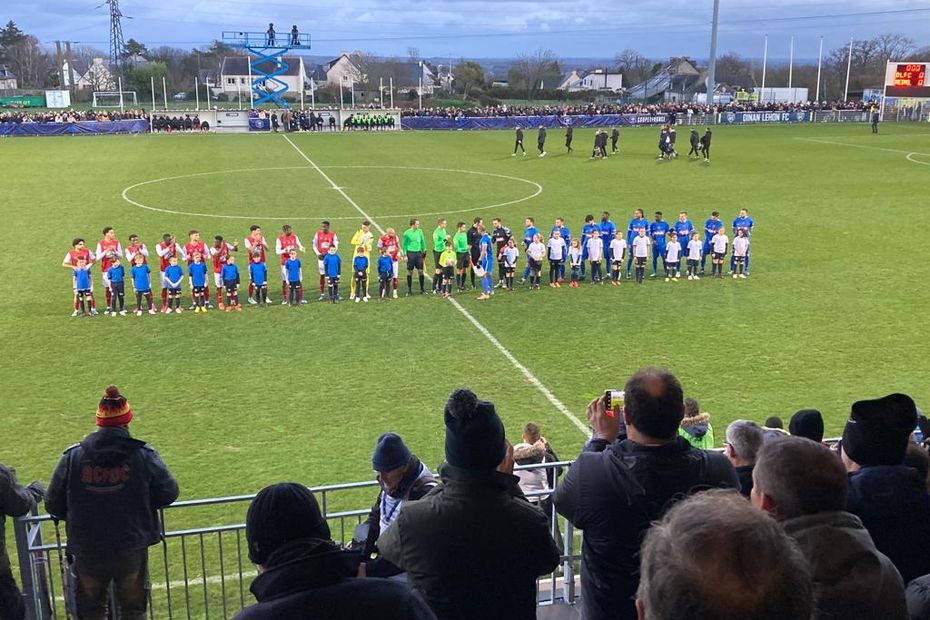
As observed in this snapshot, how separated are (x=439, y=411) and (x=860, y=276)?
1190 centimetres

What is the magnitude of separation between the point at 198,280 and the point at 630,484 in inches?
551

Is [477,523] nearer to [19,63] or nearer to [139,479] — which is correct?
[139,479]

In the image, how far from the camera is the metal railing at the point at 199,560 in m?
5.72

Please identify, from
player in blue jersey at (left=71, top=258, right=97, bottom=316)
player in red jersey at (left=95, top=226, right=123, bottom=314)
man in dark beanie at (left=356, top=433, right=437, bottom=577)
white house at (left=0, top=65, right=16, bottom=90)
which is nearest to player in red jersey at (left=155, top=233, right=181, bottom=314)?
player in red jersey at (left=95, top=226, right=123, bottom=314)

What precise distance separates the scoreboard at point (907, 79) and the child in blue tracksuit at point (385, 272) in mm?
54738

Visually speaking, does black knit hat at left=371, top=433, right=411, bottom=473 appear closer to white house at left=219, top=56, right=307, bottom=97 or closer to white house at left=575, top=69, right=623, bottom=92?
white house at left=219, top=56, right=307, bottom=97

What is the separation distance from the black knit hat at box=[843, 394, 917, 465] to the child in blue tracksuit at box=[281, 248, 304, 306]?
13.6 metres

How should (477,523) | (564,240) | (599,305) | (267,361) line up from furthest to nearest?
(564,240) < (599,305) < (267,361) < (477,523)

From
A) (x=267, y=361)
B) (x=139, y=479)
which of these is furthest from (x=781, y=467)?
(x=267, y=361)

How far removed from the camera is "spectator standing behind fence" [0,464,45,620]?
5270mm

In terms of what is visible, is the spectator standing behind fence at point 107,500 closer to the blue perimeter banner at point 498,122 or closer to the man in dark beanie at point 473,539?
the man in dark beanie at point 473,539

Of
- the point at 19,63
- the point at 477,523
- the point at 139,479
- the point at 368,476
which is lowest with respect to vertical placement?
the point at 368,476

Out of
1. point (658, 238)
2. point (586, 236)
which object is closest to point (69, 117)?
point (586, 236)

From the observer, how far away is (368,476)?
30.7 ft
